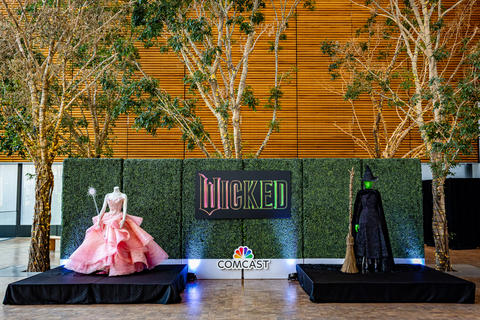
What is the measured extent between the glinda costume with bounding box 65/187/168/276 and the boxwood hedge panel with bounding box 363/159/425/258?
3740 mm

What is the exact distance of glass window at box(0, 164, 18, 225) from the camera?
12.2m

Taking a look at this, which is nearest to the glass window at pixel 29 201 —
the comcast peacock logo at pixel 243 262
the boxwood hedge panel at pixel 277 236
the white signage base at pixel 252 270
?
the white signage base at pixel 252 270

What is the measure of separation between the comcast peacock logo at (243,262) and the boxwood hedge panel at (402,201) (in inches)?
86.4

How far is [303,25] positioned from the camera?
11.0 meters

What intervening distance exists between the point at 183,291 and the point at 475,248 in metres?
8.50

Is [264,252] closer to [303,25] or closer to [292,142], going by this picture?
[292,142]

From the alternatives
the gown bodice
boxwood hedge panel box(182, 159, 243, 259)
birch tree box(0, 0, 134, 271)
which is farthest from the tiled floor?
birch tree box(0, 0, 134, 271)

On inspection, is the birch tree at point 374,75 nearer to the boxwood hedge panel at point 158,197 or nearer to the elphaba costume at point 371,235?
the elphaba costume at point 371,235

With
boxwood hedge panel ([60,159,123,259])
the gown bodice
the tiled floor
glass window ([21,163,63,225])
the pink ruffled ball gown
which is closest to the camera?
the tiled floor

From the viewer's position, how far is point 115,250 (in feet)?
17.6

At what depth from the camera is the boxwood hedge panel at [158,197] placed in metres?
6.40

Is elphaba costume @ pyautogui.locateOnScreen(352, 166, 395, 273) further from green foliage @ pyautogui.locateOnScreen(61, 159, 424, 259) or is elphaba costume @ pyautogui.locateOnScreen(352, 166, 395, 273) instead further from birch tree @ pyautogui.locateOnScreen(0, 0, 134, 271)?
birch tree @ pyautogui.locateOnScreen(0, 0, 134, 271)

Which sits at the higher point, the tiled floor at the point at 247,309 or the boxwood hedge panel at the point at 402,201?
the boxwood hedge panel at the point at 402,201

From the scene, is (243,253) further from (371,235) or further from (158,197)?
(371,235)
